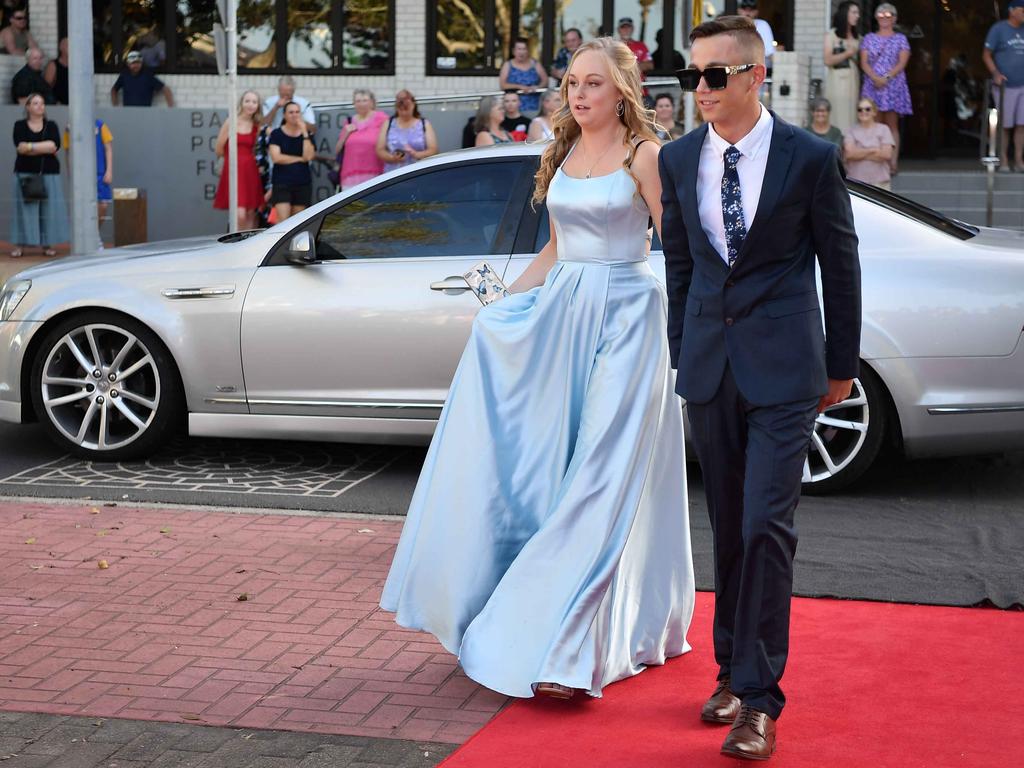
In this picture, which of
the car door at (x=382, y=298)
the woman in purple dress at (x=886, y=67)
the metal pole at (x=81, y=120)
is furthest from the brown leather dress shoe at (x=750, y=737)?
the woman in purple dress at (x=886, y=67)

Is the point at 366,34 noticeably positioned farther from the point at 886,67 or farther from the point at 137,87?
the point at 886,67

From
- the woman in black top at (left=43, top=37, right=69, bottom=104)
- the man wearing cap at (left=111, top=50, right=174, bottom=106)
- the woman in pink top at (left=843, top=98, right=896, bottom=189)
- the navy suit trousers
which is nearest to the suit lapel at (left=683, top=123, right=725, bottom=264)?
the navy suit trousers

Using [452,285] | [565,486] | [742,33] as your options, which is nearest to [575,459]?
[565,486]

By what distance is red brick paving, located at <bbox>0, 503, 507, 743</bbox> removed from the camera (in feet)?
15.7

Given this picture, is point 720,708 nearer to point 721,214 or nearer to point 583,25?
point 721,214

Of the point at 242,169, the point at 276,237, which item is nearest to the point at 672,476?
the point at 276,237

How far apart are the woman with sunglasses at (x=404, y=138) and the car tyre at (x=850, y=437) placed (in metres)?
7.89

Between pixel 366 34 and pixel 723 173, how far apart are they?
1753cm

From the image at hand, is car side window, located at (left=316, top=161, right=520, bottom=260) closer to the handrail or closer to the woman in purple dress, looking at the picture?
the woman in purple dress

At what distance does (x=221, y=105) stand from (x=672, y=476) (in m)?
16.9

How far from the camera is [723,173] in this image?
4328 mm

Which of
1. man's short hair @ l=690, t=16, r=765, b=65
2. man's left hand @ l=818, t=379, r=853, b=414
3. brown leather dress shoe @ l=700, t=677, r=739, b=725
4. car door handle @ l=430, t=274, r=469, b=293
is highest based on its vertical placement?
man's short hair @ l=690, t=16, r=765, b=65

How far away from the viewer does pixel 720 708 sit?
458 centimetres

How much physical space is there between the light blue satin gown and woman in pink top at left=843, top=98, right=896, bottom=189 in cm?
1029
